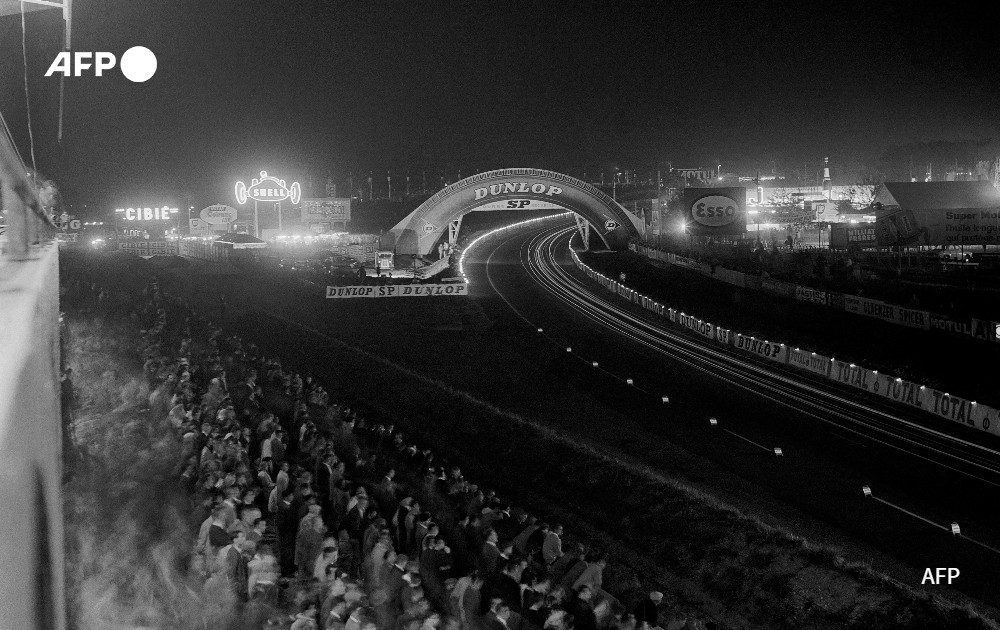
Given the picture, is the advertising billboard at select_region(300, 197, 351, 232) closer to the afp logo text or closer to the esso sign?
the esso sign

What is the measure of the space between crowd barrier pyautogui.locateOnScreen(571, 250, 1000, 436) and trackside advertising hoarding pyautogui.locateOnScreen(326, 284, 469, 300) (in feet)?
36.0

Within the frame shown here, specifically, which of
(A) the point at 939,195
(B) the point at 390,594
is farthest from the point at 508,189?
(B) the point at 390,594

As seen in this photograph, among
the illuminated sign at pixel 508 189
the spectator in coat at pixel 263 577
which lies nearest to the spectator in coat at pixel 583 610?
the spectator in coat at pixel 263 577

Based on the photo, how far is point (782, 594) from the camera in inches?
487

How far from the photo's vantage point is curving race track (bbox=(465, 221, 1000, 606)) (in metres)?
13.8

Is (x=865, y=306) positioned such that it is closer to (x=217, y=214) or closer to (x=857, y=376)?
(x=857, y=376)

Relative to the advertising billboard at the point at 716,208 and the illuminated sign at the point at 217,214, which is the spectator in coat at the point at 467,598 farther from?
the illuminated sign at the point at 217,214

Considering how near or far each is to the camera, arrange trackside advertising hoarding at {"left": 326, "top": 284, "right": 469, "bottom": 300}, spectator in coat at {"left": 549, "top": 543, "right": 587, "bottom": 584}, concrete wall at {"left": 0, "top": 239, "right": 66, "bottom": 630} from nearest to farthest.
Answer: concrete wall at {"left": 0, "top": 239, "right": 66, "bottom": 630}
spectator in coat at {"left": 549, "top": 543, "right": 587, "bottom": 584}
trackside advertising hoarding at {"left": 326, "top": 284, "right": 469, "bottom": 300}

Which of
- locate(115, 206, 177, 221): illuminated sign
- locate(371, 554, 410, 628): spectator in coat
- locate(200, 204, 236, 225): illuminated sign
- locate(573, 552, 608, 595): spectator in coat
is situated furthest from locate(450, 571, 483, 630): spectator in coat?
locate(200, 204, 236, 225): illuminated sign

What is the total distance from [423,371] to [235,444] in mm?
17132

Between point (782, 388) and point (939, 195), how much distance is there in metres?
36.7

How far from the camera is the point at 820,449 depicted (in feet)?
62.4

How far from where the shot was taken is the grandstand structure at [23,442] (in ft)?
7.18

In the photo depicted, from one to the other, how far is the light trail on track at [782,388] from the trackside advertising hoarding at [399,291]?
2737 mm
